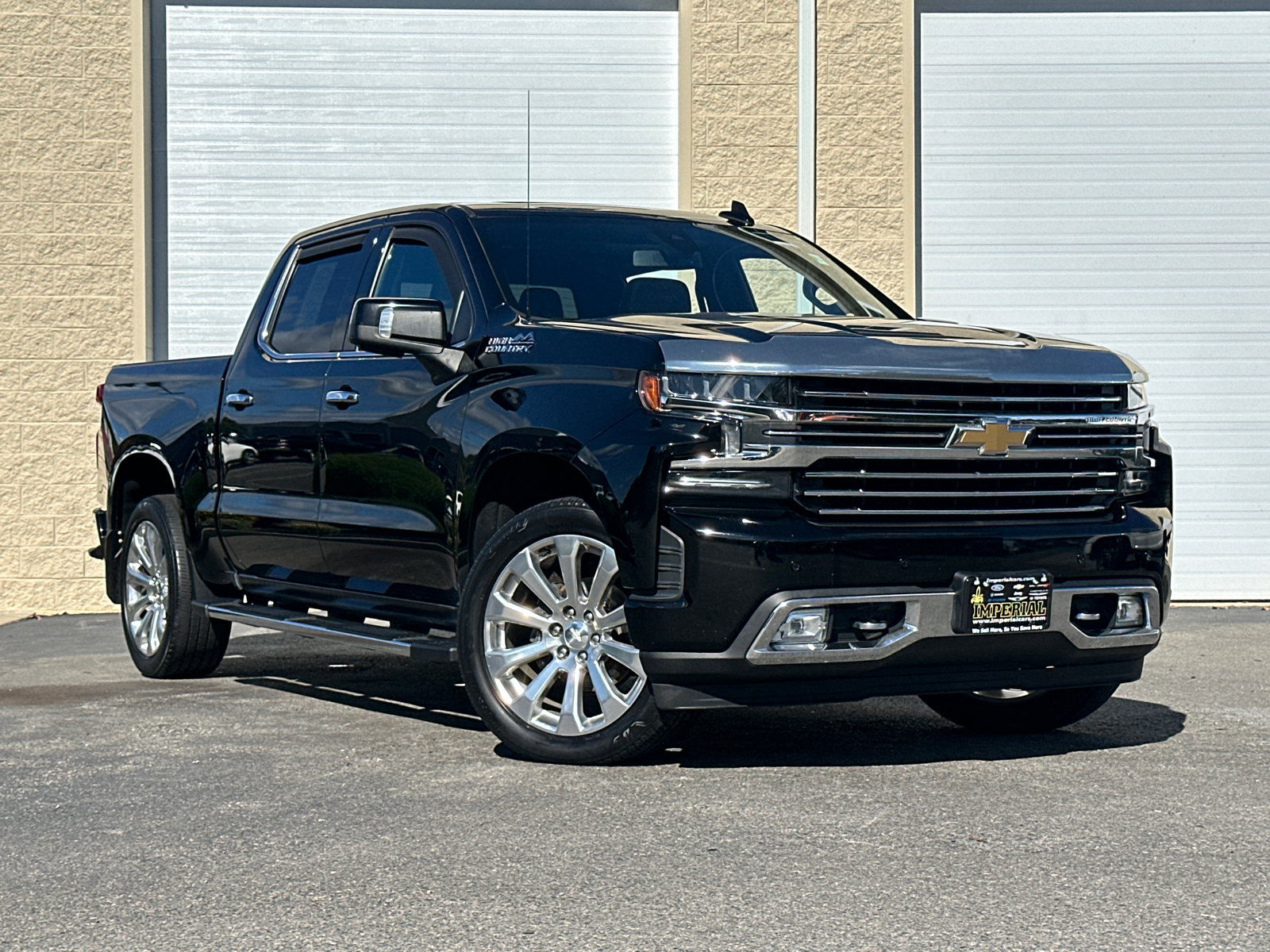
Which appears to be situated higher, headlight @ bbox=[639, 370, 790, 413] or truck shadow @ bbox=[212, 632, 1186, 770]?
headlight @ bbox=[639, 370, 790, 413]

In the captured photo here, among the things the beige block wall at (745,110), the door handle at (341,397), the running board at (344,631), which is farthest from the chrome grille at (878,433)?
the beige block wall at (745,110)

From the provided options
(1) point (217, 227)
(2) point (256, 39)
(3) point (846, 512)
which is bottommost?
(3) point (846, 512)

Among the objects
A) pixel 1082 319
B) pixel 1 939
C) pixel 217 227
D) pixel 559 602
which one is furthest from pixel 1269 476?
pixel 1 939

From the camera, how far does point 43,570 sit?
1325 centimetres

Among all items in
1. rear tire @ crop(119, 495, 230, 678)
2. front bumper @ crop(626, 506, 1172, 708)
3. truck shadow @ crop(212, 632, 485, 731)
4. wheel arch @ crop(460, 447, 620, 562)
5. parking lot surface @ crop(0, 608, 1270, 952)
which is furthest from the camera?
rear tire @ crop(119, 495, 230, 678)

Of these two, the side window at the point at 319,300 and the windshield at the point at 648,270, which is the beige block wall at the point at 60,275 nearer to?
the side window at the point at 319,300

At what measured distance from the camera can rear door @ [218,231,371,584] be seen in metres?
7.50

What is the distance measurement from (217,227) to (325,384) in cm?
654

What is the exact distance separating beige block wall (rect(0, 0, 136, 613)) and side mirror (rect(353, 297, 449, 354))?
705 centimetres

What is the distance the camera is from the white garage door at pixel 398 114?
44.3 feet

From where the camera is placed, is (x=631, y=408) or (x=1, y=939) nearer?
(x=1, y=939)

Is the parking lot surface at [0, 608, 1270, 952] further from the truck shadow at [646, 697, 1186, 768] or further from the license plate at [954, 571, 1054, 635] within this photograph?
the license plate at [954, 571, 1054, 635]

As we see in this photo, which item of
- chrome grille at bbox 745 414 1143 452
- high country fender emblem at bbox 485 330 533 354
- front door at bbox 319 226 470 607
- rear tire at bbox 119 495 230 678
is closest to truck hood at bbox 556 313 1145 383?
chrome grille at bbox 745 414 1143 452

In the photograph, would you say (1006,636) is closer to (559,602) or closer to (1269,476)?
(559,602)
